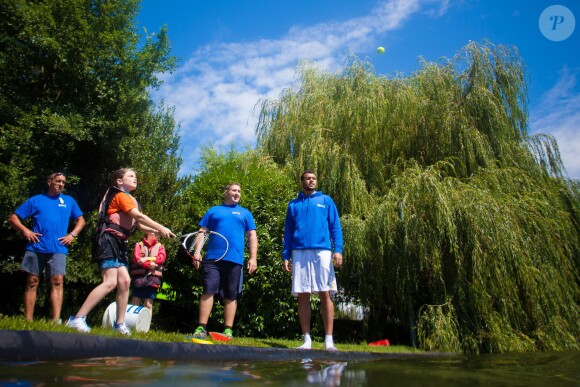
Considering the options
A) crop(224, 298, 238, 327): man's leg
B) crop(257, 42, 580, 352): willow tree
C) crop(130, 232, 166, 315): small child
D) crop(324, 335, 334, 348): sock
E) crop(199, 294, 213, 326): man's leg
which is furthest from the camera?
crop(257, 42, 580, 352): willow tree

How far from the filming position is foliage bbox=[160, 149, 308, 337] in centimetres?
749

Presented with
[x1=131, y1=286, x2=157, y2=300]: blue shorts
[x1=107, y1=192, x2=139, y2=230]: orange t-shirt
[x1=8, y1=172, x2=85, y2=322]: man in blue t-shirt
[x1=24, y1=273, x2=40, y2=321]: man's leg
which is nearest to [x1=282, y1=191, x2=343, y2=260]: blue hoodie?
[x1=107, y1=192, x2=139, y2=230]: orange t-shirt

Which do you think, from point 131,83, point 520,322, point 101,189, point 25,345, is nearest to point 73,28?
point 131,83

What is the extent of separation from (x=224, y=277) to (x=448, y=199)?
4.20 metres

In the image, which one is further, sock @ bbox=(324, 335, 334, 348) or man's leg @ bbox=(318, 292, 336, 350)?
man's leg @ bbox=(318, 292, 336, 350)

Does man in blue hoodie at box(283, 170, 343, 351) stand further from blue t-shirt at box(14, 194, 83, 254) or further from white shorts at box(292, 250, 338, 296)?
blue t-shirt at box(14, 194, 83, 254)

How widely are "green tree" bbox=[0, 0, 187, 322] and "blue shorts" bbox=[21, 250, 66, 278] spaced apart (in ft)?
8.96

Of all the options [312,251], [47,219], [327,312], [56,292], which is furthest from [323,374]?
[47,219]

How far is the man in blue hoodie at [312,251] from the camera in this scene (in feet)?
16.3

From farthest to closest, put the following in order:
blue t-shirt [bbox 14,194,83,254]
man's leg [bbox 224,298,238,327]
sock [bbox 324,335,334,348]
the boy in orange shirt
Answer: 1. man's leg [bbox 224,298,238,327]
2. blue t-shirt [bbox 14,194,83,254]
3. sock [bbox 324,335,334,348]
4. the boy in orange shirt

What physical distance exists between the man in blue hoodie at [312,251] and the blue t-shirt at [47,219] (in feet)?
8.58

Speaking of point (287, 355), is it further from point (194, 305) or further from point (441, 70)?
point (441, 70)

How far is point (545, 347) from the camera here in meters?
7.03

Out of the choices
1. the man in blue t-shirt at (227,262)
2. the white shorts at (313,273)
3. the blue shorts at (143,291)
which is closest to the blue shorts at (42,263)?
the blue shorts at (143,291)
